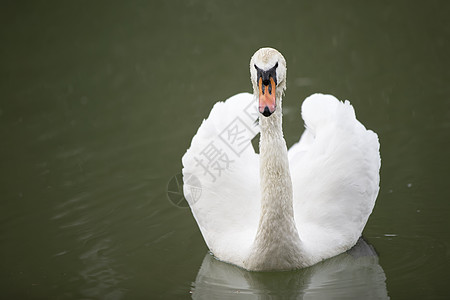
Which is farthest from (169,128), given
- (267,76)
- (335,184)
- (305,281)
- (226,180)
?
(267,76)

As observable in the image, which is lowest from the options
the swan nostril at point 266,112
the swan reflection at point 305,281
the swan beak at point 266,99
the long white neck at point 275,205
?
the swan reflection at point 305,281

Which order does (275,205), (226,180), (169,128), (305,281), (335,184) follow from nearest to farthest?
1. (275,205)
2. (305,281)
3. (335,184)
4. (226,180)
5. (169,128)

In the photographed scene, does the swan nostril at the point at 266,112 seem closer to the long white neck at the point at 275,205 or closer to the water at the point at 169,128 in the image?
the long white neck at the point at 275,205

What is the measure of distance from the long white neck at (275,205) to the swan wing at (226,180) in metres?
0.34

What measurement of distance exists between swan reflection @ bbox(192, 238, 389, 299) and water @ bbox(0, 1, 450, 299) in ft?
0.06

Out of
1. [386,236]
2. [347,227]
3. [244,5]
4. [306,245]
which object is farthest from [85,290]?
[244,5]

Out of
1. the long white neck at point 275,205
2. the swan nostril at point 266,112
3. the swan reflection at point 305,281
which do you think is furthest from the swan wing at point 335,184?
the swan nostril at point 266,112

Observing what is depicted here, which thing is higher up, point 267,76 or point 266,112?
point 267,76

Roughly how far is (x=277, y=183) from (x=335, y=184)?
86 centimetres

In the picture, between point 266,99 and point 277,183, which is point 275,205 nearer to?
point 277,183

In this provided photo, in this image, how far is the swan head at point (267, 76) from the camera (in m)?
5.71

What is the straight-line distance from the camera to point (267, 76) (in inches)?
229

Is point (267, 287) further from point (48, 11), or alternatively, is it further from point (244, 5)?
point (48, 11)

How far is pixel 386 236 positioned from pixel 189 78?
5.77 meters
